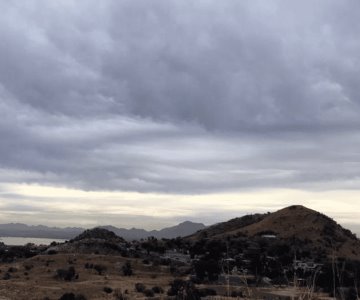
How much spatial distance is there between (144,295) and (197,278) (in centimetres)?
1057

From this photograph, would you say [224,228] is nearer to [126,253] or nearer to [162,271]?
[126,253]

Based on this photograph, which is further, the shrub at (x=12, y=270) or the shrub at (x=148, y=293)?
the shrub at (x=12, y=270)

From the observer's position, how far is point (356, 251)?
7588 cm

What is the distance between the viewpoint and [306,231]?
80.2 meters

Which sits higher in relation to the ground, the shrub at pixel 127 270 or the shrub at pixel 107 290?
the shrub at pixel 127 270

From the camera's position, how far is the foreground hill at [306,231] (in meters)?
74.2

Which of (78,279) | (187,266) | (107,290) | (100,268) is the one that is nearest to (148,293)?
(107,290)

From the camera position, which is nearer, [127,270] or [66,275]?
[66,275]

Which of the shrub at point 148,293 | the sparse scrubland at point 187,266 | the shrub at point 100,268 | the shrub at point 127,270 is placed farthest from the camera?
the shrub at point 100,268

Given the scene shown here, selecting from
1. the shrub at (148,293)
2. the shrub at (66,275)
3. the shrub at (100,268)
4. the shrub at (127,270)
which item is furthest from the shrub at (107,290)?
the shrub at (100,268)

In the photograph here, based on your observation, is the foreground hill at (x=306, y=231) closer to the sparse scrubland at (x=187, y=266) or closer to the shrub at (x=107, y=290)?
the sparse scrubland at (x=187, y=266)

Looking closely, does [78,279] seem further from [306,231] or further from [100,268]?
[306,231]

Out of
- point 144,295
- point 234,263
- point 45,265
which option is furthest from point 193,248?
point 144,295

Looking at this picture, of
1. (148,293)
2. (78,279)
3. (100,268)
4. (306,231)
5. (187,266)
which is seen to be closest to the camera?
(148,293)
